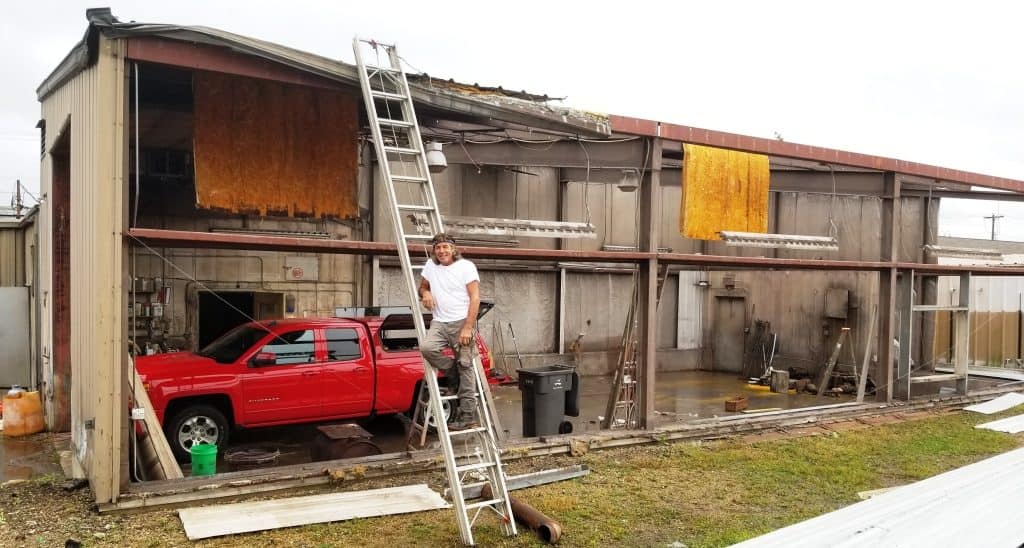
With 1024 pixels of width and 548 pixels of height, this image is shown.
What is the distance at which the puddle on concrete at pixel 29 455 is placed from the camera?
8.74 meters

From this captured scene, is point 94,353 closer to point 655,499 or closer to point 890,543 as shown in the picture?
point 655,499

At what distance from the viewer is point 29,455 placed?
957 cm

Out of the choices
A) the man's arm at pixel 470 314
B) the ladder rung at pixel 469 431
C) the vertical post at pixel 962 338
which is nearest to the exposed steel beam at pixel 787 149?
the vertical post at pixel 962 338

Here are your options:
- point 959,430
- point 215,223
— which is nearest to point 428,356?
point 215,223

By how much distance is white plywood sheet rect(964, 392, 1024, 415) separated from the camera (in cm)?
1421

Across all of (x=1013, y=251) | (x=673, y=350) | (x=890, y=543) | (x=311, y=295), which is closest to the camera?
(x=890, y=543)

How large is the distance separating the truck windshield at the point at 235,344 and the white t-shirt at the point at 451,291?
4135 millimetres

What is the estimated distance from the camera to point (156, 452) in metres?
8.07

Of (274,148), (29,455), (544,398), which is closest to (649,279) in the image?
(544,398)

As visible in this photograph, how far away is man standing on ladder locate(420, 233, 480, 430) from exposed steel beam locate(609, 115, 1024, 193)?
4.03 meters

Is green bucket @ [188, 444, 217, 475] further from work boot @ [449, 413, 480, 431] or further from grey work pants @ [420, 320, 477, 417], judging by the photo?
grey work pants @ [420, 320, 477, 417]

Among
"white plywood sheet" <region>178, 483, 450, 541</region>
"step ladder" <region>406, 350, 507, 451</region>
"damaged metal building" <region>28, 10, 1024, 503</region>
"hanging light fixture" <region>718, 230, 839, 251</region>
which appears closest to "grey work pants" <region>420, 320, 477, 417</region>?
"step ladder" <region>406, 350, 507, 451</region>

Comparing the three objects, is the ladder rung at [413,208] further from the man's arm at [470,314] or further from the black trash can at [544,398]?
the black trash can at [544,398]

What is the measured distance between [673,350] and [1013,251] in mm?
12183
